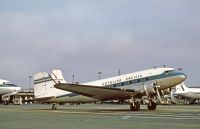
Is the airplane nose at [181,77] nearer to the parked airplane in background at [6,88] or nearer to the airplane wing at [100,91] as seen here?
the airplane wing at [100,91]

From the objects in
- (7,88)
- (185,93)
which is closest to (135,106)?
(7,88)

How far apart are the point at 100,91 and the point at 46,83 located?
9.17 meters

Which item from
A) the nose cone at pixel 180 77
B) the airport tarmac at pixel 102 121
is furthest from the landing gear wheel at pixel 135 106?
the airport tarmac at pixel 102 121

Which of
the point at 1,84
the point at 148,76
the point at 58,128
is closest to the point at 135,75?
the point at 148,76

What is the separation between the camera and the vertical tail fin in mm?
44062

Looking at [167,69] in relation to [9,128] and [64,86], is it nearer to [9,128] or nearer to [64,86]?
[64,86]

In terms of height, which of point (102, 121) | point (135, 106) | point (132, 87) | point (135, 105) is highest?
point (132, 87)

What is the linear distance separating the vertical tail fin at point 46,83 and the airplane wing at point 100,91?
5076 mm

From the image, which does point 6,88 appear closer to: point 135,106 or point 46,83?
point 46,83

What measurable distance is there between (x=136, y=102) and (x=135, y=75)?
10.4 ft

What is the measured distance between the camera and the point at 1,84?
76312mm

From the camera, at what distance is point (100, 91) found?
38.7 metres

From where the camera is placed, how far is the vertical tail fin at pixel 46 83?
145 ft

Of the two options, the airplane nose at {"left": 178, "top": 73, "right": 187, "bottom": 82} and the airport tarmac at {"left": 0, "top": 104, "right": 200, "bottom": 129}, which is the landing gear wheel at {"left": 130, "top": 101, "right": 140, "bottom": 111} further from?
the airport tarmac at {"left": 0, "top": 104, "right": 200, "bottom": 129}
